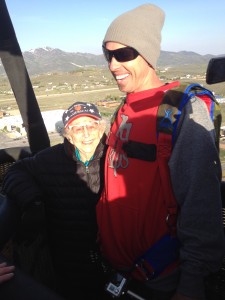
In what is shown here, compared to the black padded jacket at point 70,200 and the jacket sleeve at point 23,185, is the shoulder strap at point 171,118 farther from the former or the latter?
the jacket sleeve at point 23,185

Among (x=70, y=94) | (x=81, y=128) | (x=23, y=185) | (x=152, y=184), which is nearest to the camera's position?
(x=152, y=184)

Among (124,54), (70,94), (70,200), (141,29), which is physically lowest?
(70,94)

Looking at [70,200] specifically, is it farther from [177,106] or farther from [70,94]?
[70,94]

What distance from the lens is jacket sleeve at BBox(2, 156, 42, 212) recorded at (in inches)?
68.6

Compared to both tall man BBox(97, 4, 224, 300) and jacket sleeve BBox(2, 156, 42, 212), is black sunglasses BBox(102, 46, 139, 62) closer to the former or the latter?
tall man BBox(97, 4, 224, 300)

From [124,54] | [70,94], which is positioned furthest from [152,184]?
[70,94]

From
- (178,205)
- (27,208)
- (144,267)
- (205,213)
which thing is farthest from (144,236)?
(27,208)

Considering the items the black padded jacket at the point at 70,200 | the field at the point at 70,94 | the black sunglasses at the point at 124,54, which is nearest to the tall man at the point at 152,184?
the black sunglasses at the point at 124,54

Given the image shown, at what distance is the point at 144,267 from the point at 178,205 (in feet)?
1.48

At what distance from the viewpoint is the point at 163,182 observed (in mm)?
1314

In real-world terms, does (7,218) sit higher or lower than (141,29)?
lower

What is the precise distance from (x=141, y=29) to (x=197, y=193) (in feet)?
2.72

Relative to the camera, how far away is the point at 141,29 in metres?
1.43

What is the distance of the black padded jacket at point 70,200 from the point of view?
6.12ft
